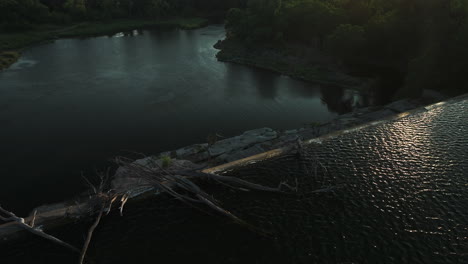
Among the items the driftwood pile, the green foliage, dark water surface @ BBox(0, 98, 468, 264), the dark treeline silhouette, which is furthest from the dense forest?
the dark treeline silhouette

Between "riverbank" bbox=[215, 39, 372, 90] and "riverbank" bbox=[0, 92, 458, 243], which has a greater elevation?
"riverbank" bbox=[215, 39, 372, 90]

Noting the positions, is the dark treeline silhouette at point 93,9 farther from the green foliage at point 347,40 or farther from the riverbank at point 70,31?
the green foliage at point 347,40

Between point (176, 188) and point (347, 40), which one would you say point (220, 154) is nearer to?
point (176, 188)

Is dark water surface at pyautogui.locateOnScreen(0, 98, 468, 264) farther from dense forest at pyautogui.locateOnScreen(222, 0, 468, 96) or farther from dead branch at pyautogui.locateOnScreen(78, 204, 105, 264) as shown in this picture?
dense forest at pyautogui.locateOnScreen(222, 0, 468, 96)

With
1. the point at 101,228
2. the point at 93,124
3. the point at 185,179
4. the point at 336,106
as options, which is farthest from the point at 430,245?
the point at 93,124

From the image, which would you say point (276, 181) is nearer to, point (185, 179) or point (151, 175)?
point (185, 179)

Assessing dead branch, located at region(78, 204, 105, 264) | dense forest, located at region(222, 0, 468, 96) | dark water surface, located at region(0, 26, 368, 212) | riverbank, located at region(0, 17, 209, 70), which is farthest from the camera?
riverbank, located at region(0, 17, 209, 70)
